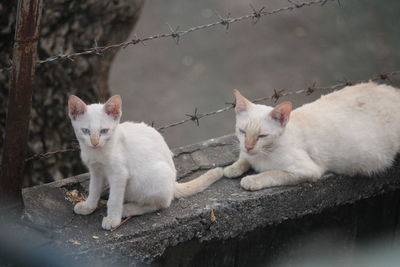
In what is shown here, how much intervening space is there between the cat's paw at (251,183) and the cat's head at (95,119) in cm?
85

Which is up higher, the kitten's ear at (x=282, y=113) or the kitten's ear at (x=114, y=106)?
the kitten's ear at (x=114, y=106)

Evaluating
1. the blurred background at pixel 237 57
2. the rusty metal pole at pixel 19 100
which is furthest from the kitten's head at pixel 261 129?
the blurred background at pixel 237 57

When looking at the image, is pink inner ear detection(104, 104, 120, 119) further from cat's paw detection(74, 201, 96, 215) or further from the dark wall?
the dark wall

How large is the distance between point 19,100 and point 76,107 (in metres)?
0.26

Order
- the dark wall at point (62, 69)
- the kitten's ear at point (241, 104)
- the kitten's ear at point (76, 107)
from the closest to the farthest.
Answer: the kitten's ear at point (76, 107) < the kitten's ear at point (241, 104) < the dark wall at point (62, 69)

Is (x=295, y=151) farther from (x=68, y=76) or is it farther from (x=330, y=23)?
(x=330, y=23)

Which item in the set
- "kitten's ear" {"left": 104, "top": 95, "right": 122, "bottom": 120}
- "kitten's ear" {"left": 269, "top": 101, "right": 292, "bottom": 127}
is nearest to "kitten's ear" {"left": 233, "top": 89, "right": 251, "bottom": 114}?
"kitten's ear" {"left": 269, "top": 101, "right": 292, "bottom": 127}

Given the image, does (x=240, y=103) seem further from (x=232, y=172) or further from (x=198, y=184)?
(x=198, y=184)

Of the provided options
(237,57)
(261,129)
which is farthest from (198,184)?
(237,57)

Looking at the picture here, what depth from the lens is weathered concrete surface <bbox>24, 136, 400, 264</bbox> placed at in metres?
3.20

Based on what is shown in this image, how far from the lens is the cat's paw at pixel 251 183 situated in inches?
141

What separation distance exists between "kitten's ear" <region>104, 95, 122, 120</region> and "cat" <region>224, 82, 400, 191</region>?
0.79 m

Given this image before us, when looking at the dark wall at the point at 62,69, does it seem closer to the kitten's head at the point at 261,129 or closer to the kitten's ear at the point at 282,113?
the kitten's head at the point at 261,129

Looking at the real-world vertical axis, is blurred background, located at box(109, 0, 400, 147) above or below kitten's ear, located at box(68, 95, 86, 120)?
above
